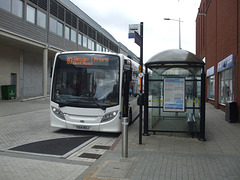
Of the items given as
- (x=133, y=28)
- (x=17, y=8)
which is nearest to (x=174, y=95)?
(x=133, y=28)

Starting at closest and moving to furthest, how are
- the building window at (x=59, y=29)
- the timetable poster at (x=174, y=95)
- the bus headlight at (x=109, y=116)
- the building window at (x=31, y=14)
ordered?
the timetable poster at (x=174, y=95), the bus headlight at (x=109, y=116), the building window at (x=31, y=14), the building window at (x=59, y=29)

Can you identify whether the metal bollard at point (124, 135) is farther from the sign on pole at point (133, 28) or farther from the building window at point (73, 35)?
the building window at point (73, 35)

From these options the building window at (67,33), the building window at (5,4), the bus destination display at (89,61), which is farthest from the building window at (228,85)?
the building window at (67,33)

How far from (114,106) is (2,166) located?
383cm

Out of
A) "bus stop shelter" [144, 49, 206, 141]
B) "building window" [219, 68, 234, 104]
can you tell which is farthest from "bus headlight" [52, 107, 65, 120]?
"building window" [219, 68, 234, 104]

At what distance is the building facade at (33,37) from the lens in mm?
19766

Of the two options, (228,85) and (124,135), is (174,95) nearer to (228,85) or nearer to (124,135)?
(124,135)

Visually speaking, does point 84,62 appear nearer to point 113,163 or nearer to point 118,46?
point 113,163

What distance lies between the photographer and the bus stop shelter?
748cm

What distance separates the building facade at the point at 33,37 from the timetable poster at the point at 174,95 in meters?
15.0

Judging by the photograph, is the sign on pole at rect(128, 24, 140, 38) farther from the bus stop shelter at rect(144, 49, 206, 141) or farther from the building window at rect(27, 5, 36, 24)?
the building window at rect(27, 5, 36, 24)

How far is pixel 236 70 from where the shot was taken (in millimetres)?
11461

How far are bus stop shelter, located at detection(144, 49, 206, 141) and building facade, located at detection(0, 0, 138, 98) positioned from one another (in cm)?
1460

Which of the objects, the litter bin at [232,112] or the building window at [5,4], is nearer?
the litter bin at [232,112]
